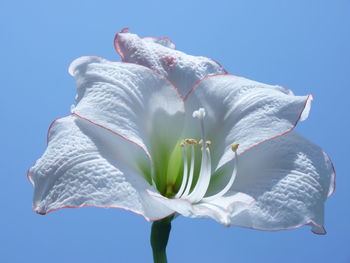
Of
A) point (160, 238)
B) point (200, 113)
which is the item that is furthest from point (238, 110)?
point (160, 238)

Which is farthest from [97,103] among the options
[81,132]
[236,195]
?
[236,195]

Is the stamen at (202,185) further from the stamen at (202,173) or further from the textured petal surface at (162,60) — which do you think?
the textured petal surface at (162,60)

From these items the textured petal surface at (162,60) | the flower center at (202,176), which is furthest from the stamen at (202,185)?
the textured petal surface at (162,60)

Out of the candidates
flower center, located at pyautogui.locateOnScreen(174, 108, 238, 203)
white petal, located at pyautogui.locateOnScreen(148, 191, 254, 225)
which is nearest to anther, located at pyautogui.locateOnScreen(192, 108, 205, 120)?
flower center, located at pyautogui.locateOnScreen(174, 108, 238, 203)

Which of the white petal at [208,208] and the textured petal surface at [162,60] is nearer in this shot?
the white petal at [208,208]

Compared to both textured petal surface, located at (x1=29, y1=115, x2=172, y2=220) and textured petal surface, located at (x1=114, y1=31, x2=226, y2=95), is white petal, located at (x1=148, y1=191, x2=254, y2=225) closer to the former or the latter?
textured petal surface, located at (x1=29, y1=115, x2=172, y2=220)

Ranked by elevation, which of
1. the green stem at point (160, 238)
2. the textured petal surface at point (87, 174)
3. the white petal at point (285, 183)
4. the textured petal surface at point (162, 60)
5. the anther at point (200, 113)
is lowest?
the green stem at point (160, 238)

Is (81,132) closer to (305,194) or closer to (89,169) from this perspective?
(89,169)
